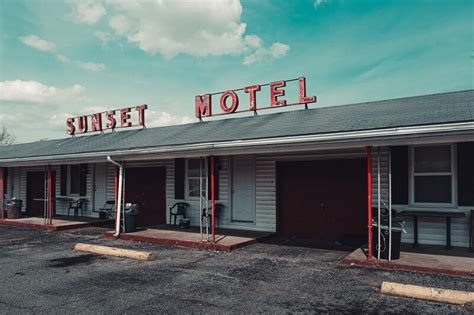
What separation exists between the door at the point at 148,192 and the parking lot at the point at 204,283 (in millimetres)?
4451

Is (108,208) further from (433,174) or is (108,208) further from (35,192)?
(433,174)

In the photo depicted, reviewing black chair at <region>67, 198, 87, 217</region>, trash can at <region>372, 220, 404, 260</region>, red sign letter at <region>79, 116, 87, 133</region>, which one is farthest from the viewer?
red sign letter at <region>79, 116, 87, 133</region>

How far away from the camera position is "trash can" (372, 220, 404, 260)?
24.3 feet

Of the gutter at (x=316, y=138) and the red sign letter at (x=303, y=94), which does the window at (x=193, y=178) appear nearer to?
the gutter at (x=316, y=138)

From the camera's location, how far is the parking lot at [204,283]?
5410 mm

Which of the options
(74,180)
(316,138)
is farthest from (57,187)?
(316,138)

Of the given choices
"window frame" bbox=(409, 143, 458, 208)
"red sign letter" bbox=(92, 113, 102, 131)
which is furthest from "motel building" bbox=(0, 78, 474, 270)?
"red sign letter" bbox=(92, 113, 102, 131)

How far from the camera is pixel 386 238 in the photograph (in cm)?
751

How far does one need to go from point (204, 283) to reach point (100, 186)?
10.4 m

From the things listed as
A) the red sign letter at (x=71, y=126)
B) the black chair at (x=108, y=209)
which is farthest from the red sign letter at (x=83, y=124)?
the black chair at (x=108, y=209)

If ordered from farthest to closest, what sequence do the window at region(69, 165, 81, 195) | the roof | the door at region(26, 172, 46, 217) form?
the door at region(26, 172, 46, 217)
the window at region(69, 165, 81, 195)
the roof

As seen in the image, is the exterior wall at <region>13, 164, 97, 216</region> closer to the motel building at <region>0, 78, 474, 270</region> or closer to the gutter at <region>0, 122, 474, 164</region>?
the motel building at <region>0, 78, 474, 270</region>

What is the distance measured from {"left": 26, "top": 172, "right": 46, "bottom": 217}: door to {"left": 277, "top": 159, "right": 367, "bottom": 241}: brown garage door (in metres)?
12.6

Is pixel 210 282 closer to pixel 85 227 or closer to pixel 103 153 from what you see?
pixel 103 153
